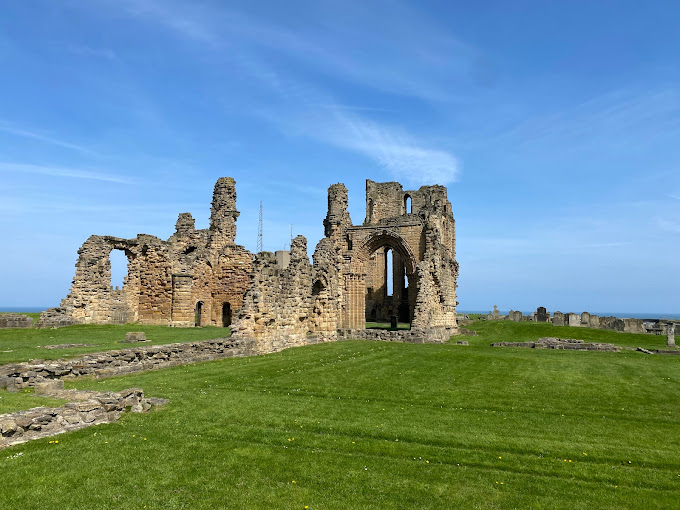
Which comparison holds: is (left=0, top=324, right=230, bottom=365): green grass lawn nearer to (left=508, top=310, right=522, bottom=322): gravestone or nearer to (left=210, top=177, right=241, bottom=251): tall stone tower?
(left=210, top=177, right=241, bottom=251): tall stone tower

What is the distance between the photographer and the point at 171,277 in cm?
2777

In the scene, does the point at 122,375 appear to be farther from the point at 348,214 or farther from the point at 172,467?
the point at 348,214

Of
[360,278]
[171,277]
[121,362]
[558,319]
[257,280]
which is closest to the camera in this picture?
[121,362]

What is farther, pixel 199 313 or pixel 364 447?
pixel 199 313

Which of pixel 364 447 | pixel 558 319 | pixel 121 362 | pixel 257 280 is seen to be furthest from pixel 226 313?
pixel 558 319

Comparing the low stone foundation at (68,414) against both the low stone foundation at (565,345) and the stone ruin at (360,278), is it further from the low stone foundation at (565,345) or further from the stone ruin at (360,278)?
the low stone foundation at (565,345)

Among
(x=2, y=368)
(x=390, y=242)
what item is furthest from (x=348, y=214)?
(x=2, y=368)

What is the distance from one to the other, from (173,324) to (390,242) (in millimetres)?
15247

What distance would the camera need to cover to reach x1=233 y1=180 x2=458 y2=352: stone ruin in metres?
19.6

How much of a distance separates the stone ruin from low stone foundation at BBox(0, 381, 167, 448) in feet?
28.2

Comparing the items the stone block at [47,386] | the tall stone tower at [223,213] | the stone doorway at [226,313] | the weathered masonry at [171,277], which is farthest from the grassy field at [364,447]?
the tall stone tower at [223,213]

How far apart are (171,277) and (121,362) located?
15.6m

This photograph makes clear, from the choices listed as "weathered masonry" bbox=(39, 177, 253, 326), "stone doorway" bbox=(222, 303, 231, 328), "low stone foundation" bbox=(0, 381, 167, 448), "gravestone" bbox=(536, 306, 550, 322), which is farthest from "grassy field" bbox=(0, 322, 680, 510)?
"gravestone" bbox=(536, 306, 550, 322)

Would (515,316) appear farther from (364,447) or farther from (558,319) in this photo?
(364,447)
